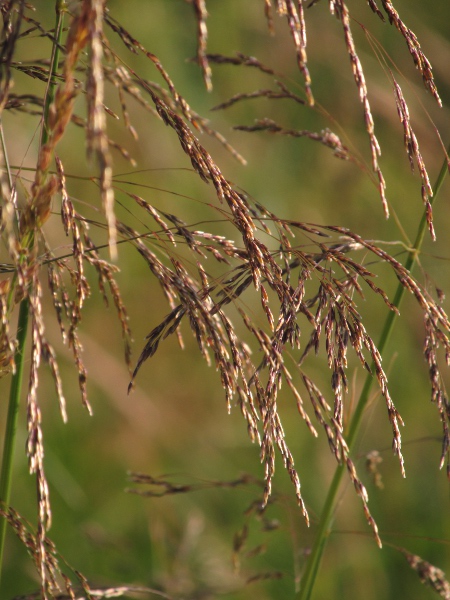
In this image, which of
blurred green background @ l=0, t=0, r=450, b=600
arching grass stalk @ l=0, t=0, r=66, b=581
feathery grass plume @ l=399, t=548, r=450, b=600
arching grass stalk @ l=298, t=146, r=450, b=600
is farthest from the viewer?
blurred green background @ l=0, t=0, r=450, b=600

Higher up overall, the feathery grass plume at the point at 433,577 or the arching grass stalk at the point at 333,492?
the arching grass stalk at the point at 333,492

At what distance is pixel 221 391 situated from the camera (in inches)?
123

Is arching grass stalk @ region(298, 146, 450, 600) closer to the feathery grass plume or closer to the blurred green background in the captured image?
the feathery grass plume

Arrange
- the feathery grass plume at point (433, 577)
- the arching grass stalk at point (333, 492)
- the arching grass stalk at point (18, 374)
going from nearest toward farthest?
the arching grass stalk at point (18, 374) < the arching grass stalk at point (333, 492) < the feathery grass plume at point (433, 577)

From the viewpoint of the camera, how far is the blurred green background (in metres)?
2.27

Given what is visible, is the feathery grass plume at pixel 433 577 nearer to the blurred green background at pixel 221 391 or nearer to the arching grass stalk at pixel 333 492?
the arching grass stalk at pixel 333 492

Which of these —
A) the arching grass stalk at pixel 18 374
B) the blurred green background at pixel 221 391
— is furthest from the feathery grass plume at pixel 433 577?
the arching grass stalk at pixel 18 374

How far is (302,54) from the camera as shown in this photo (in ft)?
2.70

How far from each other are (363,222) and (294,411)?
3.19 ft

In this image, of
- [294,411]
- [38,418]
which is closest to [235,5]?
[294,411]

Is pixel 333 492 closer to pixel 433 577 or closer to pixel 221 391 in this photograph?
pixel 433 577

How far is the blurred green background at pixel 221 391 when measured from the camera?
2.27 metres

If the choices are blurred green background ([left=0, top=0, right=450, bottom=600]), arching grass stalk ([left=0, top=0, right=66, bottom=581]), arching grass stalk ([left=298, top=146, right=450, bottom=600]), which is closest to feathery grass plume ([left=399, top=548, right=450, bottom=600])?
arching grass stalk ([left=298, top=146, right=450, bottom=600])

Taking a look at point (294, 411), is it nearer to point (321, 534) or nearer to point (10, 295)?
point (321, 534)
